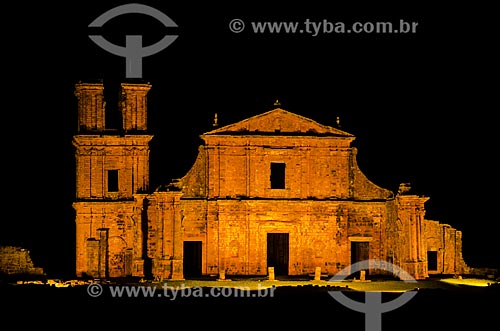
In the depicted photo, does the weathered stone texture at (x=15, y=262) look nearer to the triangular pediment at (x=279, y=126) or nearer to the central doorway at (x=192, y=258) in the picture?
the central doorway at (x=192, y=258)

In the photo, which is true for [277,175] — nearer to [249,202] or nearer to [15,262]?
[249,202]

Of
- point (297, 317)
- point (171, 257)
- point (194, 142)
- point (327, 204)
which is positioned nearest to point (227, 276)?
point (171, 257)

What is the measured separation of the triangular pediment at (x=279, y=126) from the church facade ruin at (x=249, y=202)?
0.04 m

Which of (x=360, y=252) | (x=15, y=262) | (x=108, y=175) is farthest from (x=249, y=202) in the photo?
(x=15, y=262)

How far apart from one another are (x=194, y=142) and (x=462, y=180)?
54.9ft

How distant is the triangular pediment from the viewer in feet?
137

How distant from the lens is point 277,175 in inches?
2207

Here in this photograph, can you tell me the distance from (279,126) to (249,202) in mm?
3483

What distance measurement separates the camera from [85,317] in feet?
93.5

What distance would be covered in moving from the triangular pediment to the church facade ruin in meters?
0.04

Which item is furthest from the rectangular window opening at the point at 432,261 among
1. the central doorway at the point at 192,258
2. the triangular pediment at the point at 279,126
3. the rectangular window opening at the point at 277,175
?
the central doorway at the point at 192,258

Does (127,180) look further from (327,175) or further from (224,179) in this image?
(327,175)

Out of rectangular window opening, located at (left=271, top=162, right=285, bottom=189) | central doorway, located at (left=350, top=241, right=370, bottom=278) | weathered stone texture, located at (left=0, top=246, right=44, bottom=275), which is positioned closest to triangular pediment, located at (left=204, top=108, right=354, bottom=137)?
rectangular window opening, located at (left=271, top=162, right=285, bottom=189)

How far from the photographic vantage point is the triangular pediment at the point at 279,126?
137 ft
